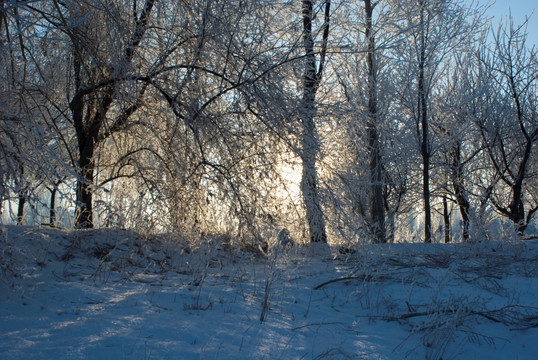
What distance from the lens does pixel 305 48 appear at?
5793 millimetres

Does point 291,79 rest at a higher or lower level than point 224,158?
higher

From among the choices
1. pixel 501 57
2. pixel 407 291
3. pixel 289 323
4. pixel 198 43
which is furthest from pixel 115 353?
pixel 501 57

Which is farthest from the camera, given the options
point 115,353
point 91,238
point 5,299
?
point 91,238

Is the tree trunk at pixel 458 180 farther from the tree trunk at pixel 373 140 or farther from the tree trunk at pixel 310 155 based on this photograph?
the tree trunk at pixel 310 155

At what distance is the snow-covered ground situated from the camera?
2.67m

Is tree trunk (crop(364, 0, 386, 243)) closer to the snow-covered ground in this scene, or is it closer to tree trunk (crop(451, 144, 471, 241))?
tree trunk (crop(451, 144, 471, 241))

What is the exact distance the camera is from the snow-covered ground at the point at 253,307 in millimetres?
2666

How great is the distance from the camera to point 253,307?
3.62 meters

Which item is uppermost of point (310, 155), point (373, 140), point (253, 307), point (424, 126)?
point (424, 126)

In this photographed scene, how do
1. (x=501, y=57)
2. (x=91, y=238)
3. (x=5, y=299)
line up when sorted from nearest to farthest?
(x=5, y=299) < (x=91, y=238) < (x=501, y=57)

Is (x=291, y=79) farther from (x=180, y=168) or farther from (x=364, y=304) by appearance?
(x=364, y=304)

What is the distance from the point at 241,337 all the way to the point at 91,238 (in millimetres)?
3342

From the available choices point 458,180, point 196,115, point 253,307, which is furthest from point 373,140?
point 253,307

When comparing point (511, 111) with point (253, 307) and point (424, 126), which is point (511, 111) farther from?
point (253, 307)
